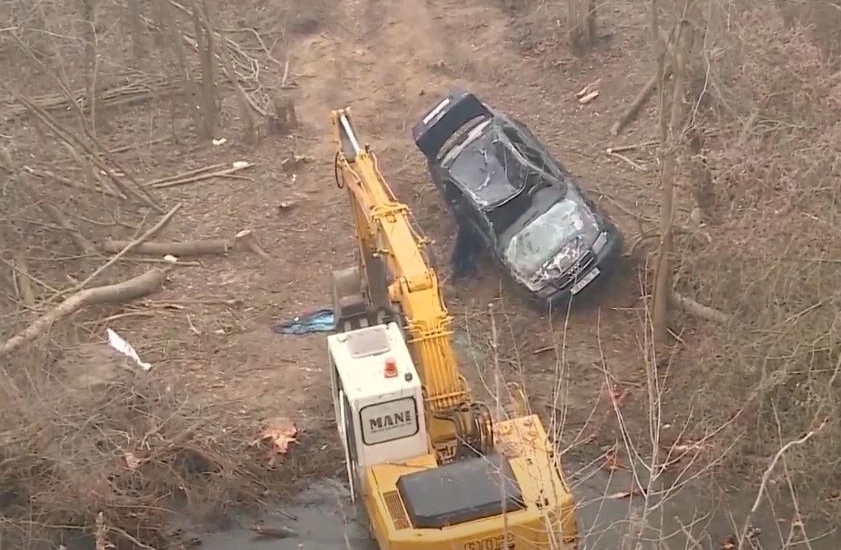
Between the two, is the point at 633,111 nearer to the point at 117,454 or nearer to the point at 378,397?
the point at 117,454

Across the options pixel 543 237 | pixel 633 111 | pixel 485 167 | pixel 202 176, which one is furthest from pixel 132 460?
pixel 633 111

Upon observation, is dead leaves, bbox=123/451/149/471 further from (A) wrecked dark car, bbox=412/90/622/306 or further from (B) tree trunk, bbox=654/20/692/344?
(B) tree trunk, bbox=654/20/692/344

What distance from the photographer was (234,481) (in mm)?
11320

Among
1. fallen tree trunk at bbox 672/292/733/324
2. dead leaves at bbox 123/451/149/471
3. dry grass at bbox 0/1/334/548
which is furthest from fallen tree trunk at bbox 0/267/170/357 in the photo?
fallen tree trunk at bbox 672/292/733/324

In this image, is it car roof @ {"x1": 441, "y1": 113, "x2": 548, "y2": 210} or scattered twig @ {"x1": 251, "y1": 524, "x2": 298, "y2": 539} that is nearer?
scattered twig @ {"x1": 251, "y1": 524, "x2": 298, "y2": 539}

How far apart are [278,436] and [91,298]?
3.05 m

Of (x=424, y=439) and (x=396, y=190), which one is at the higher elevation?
(x=424, y=439)

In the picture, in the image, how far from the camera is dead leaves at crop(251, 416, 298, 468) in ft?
38.3

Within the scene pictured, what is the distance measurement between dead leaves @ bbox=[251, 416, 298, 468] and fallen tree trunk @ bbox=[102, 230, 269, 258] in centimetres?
355

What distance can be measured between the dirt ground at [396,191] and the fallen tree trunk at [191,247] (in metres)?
0.16

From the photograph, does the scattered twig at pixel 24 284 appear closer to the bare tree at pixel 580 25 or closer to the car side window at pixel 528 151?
the car side window at pixel 528 151

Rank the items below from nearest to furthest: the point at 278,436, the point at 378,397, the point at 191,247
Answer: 1. the point at 378,397
2. the point at 278,436
3. the point at 191,247

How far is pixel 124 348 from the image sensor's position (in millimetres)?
12461

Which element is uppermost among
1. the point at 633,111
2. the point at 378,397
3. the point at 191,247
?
the point at 378,397
